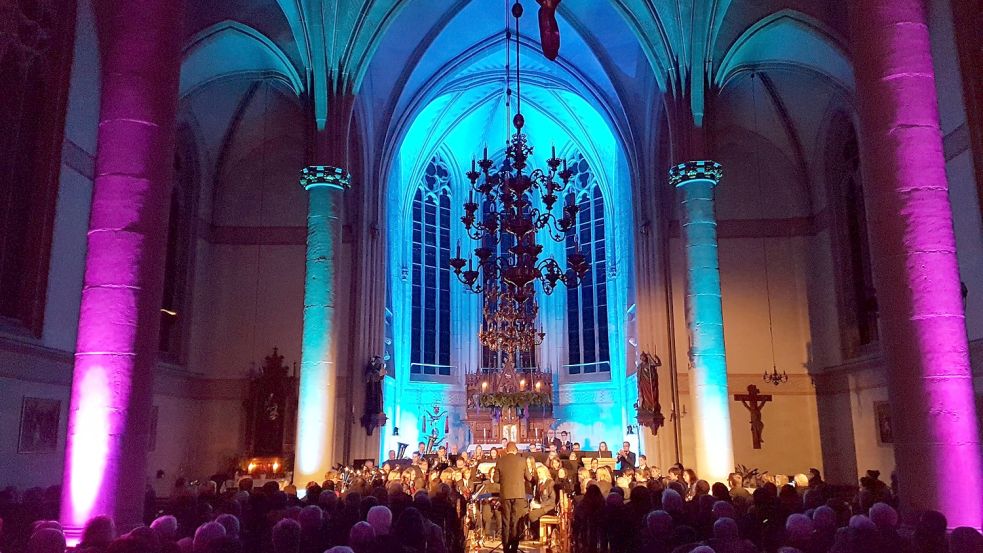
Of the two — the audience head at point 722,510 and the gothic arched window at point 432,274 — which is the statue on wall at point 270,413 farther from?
the audience head at point 722,510

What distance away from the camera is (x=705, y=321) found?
15984mm

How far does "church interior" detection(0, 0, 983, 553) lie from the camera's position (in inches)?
301

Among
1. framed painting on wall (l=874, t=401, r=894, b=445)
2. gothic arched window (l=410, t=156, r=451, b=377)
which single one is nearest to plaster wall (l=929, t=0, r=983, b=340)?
framed painting on wall (l=874, t=401, r=894, b=445)

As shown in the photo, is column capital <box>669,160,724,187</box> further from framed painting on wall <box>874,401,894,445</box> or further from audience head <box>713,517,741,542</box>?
audience head <box>713,517,741,542</box>

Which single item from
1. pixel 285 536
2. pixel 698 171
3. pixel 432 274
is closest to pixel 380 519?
pixel 285 536

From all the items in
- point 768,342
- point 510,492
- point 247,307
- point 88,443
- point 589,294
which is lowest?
point 510,492

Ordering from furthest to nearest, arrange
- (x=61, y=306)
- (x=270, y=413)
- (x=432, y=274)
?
1. (x=432, y=274)
2. (x=270, y=413)
3. (x=61, y=306)

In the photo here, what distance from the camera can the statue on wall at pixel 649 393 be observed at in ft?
64.7

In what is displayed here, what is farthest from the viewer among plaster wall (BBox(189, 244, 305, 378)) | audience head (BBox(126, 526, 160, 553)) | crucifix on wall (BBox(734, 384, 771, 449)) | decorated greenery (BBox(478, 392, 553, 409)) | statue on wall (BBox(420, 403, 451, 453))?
statue on wall (BBox(420, 403, 451, 453))

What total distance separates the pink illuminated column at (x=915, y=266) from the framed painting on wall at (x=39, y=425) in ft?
42.1

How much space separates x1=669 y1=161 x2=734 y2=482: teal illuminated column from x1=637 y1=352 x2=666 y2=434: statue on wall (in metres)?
3.76

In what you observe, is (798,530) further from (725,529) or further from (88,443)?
(88,443)

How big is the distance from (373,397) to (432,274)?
9854 mm

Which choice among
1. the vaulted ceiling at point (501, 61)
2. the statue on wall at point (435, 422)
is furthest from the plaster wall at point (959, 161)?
the statue on wall at point (435, 422)
